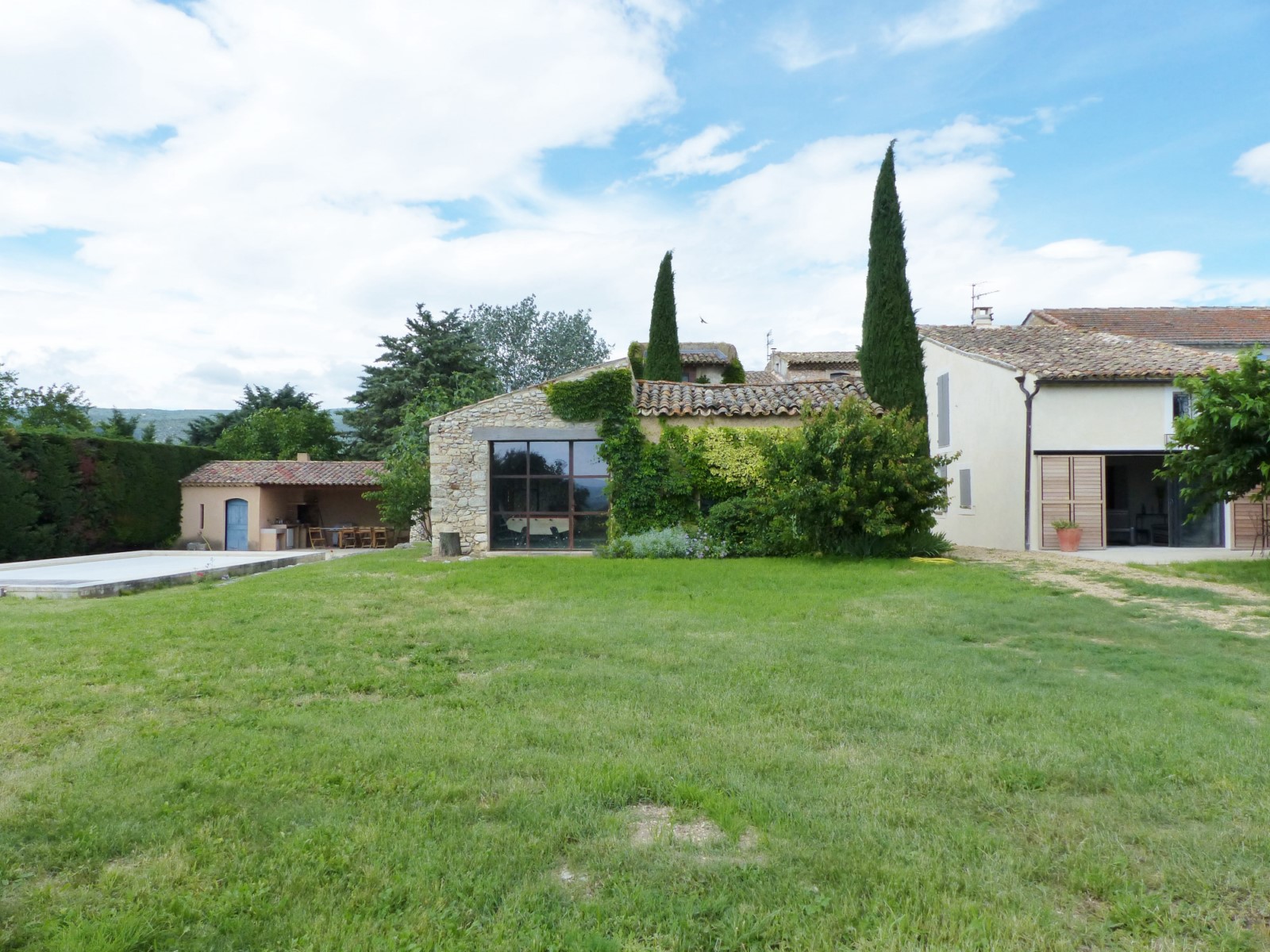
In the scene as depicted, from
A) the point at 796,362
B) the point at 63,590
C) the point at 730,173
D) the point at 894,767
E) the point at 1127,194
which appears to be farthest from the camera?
the point at 796,362

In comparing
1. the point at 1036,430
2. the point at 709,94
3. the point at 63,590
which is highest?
the point at 709,94

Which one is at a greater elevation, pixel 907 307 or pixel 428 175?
pixel 428 175

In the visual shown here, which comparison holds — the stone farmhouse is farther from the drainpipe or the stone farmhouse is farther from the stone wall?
the drainpipe

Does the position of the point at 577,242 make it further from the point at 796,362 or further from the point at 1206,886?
the point at 1206,886

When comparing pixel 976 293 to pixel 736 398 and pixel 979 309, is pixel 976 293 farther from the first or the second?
pixel 736 398

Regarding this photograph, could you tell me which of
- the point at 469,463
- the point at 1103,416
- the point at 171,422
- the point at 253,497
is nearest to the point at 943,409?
the point at 1103,416

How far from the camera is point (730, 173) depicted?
60.7 feet

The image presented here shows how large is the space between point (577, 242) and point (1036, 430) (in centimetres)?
1648

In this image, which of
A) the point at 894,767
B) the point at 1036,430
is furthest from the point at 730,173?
the point at 894,767

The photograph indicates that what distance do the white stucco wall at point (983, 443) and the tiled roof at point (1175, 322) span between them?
19.1ft

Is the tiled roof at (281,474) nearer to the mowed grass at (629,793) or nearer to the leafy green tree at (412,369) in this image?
the leafy green tree at (412,369)

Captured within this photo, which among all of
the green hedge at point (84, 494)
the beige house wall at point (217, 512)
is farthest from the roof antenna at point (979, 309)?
the green hedge at point (84, 494)

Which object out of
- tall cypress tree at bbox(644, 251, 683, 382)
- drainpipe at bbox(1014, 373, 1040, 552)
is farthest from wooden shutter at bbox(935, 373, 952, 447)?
tall cypress tree at bbox(644, 251, 683, 382)

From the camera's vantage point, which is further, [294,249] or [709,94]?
[294,249]
